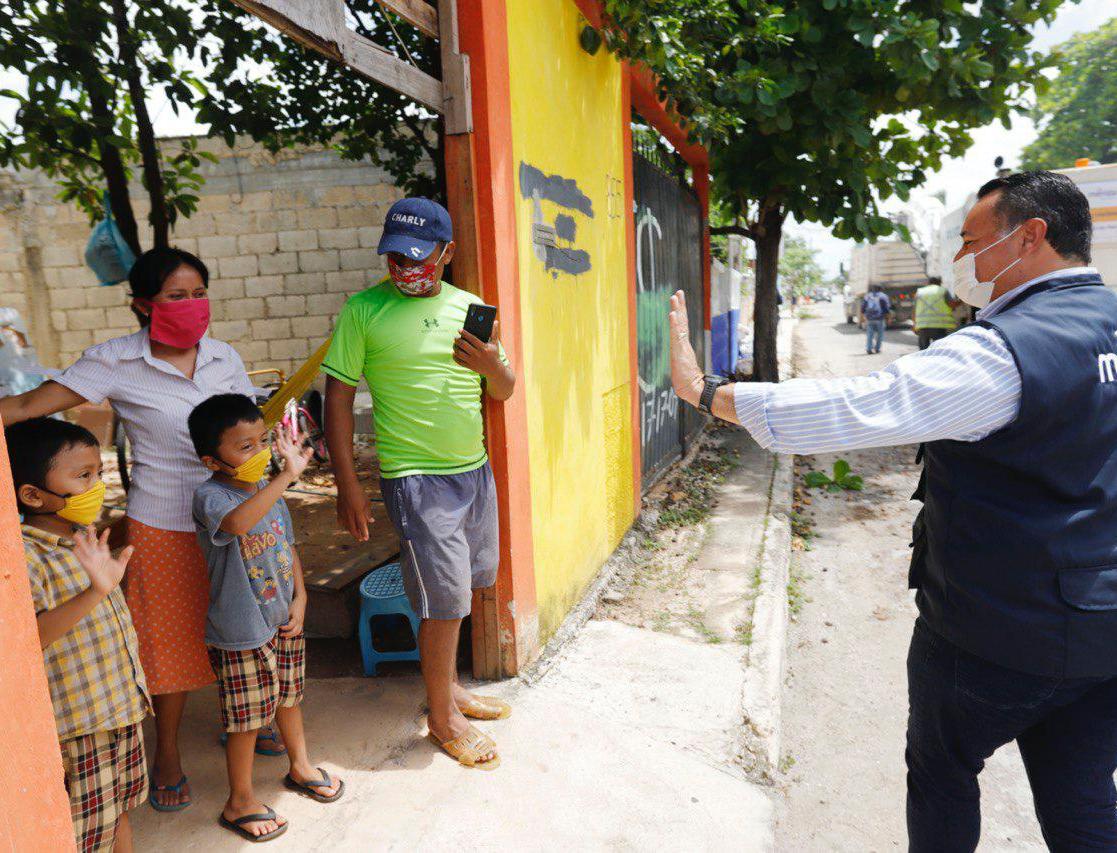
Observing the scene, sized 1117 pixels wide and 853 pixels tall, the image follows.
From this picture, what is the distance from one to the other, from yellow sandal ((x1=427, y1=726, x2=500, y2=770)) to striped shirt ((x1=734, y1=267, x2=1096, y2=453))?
67.3 inches

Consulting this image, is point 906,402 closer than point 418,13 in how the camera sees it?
Yes

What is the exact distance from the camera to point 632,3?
4.23 metres

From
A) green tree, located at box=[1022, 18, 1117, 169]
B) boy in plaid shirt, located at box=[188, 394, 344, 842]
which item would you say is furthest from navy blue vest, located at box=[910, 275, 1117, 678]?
green tree, located at box=[1022, 18, 1117, 169]

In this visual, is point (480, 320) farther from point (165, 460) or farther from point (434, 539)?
point (165, 460)

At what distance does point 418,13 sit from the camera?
290 cm

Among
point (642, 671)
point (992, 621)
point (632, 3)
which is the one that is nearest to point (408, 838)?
point (642, 671)

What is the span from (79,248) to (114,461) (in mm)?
2775

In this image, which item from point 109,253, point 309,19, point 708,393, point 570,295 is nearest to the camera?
point 708,393

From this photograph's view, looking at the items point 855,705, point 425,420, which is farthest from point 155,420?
point 855,705

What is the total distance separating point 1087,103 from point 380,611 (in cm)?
3672

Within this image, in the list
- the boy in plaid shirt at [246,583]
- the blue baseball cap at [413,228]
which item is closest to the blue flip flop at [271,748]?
the boy in plaid shirt at [246,583]

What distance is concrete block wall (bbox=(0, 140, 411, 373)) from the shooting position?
30.2ft

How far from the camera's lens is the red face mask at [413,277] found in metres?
2.66

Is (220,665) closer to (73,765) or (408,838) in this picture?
(73,765)
